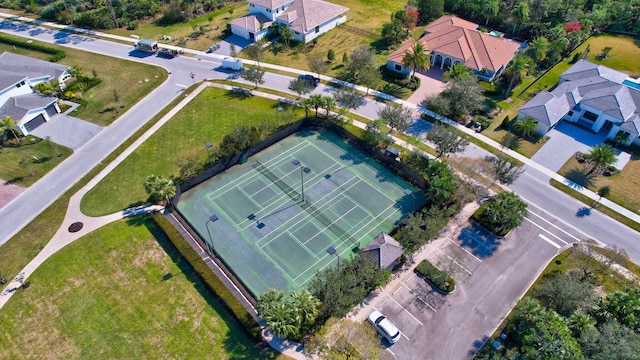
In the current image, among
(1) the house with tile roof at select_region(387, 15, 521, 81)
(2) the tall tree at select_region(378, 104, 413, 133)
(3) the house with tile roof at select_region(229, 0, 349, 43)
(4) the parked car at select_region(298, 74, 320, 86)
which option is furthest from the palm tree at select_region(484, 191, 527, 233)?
(3) the house with tile roof at select_region(229, 0, 349, 43)

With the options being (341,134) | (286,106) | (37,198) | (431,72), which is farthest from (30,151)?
(431,72)

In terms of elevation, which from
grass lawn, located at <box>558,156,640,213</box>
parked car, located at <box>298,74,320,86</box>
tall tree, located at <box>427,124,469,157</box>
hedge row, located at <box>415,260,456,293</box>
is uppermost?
parked car, located at <box>298,74,320,86</box>

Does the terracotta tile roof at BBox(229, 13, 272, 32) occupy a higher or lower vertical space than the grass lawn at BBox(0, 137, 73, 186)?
higher

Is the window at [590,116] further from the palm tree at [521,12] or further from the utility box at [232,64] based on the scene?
the utility box at [232,64]

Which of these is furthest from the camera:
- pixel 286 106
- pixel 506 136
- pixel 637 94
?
pixel 286 106

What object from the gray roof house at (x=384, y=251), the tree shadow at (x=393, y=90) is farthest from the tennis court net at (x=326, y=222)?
the tree shadow at (x=393, y=90)

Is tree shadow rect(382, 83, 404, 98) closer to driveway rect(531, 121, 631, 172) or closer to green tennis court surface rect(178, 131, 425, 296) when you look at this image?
green tennis court surface rect(178, 131, 425, 296)

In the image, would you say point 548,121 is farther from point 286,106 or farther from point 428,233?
point 286,106
